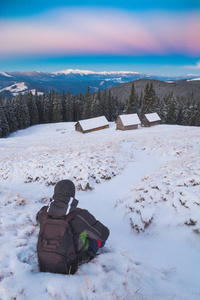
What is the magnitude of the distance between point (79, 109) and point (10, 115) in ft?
96.0

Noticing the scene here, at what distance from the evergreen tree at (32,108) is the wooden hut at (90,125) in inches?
932

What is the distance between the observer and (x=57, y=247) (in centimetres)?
291

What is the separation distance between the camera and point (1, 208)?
6059 millimetres

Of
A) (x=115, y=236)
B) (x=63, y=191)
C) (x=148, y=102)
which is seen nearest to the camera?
(x=63, y=191)

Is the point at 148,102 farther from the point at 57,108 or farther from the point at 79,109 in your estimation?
A: the point at 57,108

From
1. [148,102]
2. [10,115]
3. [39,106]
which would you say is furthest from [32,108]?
[148,102]

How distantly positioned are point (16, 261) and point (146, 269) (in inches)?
120

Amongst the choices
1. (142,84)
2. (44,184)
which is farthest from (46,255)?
(142,84)

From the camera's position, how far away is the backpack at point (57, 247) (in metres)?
2.93

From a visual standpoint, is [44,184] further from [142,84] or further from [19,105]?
[142,84]

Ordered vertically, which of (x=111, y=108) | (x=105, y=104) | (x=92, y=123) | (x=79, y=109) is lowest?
(x=92, y=123)

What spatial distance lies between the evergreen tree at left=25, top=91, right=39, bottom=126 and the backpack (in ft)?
215

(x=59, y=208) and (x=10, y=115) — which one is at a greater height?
(x=59, y=208)

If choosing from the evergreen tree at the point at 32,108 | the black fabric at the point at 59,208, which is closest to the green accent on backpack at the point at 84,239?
the black fabric at the point at 59,208
